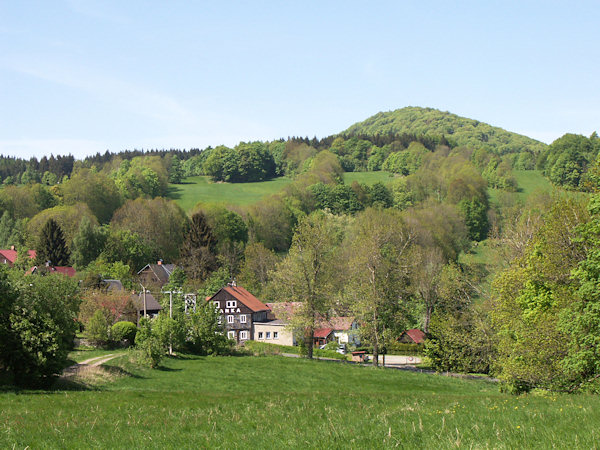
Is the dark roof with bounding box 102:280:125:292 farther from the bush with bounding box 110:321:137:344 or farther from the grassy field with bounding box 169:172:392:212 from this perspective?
the grassy field with bounding box 169:172:392:212

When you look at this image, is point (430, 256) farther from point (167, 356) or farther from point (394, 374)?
point (167, 356)

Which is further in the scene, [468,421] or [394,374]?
[394,374]

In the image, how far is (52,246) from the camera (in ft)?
278

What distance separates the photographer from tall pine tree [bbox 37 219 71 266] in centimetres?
8362

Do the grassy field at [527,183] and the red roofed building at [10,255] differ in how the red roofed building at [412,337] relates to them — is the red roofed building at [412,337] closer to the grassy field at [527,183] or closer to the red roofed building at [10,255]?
the red roofed building at [10,255]

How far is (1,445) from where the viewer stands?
10.2 m

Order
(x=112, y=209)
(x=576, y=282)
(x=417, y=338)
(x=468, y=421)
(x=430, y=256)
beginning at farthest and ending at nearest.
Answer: (x=112, y=209)
(x=430, y=256)
(x=417, y=338)
(x=576, y=282)
(x=468, y=421)

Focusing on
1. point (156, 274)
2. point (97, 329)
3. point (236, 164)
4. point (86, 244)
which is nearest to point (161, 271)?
point (156, 274)

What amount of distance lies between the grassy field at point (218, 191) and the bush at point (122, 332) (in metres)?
84.0

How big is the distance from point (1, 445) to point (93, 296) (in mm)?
50772

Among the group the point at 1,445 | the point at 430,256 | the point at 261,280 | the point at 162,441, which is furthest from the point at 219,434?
the point at 261,280

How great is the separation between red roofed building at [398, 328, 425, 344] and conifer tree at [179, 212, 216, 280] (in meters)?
38.0

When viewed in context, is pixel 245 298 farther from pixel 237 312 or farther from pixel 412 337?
pixel 412 337

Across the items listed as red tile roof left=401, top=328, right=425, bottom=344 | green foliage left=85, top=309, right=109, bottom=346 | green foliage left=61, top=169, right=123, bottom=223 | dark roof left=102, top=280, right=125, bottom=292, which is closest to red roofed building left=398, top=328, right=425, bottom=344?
red tile roof left=401, top=328, right=425, bottom=344
